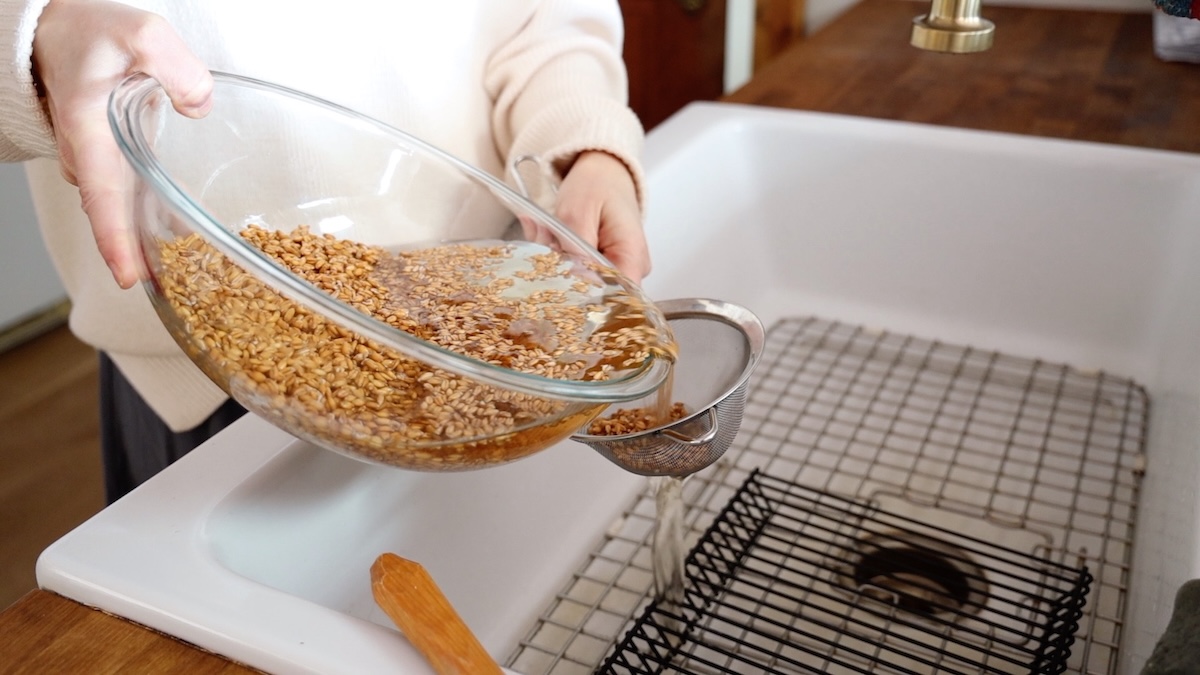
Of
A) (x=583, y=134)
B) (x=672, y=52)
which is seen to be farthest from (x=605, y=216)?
(x=672, y=52)

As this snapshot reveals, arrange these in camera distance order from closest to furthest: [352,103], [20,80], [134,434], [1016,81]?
[20,80], [352,103], [134,434], [1016,81]

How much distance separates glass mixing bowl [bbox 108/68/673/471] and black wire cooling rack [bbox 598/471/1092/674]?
21 cm

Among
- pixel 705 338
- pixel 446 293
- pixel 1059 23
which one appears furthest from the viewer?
pixel 1059 23

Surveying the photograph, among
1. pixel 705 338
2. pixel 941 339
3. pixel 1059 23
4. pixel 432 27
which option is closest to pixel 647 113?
pixel 1059 23

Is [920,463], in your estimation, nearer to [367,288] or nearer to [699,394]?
[699,394]

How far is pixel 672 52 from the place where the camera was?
2.43 metres

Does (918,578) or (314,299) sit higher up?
(314,299)

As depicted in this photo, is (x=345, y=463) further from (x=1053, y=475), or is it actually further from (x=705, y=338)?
(x=1053, y=475)

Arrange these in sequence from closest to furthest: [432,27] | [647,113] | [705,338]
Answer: [705,338], [432,27], [647,113]

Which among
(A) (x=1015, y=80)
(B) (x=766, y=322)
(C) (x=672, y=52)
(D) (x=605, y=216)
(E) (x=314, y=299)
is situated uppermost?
(E) (x=314, y=299)

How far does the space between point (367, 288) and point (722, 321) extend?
25cm

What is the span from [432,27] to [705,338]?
Answer: 0.33 m

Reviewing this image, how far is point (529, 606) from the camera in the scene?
737 mm

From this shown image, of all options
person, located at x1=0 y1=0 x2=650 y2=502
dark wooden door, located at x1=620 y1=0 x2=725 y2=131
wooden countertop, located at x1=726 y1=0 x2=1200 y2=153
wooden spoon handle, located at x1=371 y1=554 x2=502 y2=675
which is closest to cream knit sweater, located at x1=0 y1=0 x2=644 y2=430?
person, located at x1=0 y1=0 x2=650 y2=502
